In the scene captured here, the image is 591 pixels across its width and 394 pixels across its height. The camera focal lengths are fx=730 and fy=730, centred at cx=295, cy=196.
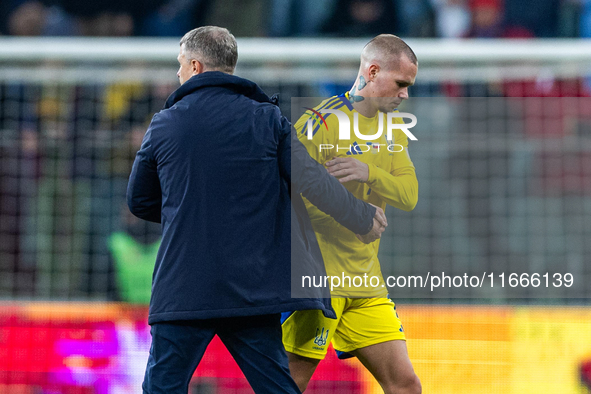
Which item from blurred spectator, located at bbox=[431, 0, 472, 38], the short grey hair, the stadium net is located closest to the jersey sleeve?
the short grey hair

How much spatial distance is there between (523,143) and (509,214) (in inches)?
21.6

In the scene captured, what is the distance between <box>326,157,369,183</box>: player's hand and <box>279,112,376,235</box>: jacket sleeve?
20 centimetres

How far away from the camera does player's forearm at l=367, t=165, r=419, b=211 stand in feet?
10.2

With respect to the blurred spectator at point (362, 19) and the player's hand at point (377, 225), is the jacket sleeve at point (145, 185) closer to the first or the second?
the player's hand at point (377, 225)

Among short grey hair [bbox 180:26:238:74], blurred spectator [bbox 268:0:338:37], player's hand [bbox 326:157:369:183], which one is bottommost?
player's hand [bbox 326:157:369:183]

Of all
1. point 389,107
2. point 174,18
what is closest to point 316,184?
point 389,107

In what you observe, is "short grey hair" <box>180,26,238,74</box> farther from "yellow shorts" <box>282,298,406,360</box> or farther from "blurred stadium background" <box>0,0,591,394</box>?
"blurred stadium background" <box>0,0,591,394</box>

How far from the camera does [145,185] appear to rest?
8.86 feet

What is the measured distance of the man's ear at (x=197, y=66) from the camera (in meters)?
2.73

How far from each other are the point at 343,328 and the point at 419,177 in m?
2.52

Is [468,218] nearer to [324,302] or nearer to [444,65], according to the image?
[444,65]

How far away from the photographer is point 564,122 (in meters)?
5.54

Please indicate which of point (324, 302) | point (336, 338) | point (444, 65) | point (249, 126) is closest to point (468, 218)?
point (444, 65)

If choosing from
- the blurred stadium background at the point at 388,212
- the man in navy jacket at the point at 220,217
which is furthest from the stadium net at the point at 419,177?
the man in navy jacket at the point at 220,217
